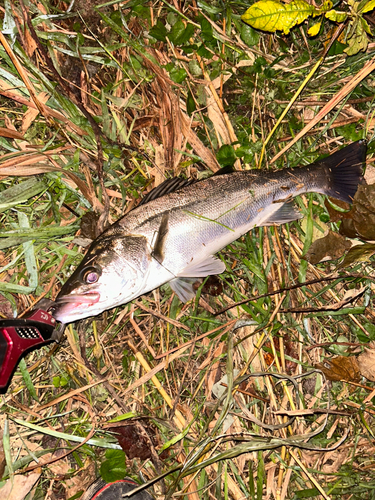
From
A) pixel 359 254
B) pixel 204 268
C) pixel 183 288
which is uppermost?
pixel 204 268

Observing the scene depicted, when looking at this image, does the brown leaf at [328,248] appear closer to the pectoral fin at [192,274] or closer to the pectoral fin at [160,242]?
the pectoral fin at [192,274]

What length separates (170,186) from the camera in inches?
151

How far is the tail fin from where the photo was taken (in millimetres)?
3941

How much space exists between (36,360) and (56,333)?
1.85 feet

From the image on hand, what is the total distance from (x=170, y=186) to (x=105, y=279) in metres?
1.07

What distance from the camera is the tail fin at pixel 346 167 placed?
3941 millimetres

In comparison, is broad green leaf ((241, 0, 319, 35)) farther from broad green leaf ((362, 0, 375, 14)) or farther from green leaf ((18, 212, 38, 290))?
green leaf ((18, 212, 38, 290))

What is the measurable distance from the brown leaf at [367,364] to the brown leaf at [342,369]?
6 centimetres

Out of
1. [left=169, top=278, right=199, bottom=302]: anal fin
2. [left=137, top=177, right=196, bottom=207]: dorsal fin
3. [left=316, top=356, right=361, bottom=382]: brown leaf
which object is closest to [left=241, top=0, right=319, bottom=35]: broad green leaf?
[left=137, top=177, right=196, bottom=207]: dorsal fin

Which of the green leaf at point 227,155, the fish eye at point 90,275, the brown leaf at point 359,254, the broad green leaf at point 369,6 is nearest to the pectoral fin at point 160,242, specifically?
the fish eye at point 90,275

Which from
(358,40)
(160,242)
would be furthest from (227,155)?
(358,40)

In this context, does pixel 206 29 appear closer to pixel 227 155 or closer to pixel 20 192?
pixel 227 155

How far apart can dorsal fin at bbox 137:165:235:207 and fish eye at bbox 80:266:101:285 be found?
0.74 meters

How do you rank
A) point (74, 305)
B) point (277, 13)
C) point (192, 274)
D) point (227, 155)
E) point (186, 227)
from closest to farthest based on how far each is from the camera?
1. point (74, 305)
2. point (277, 13)
3. point (186, 227)
4. point (192, 274)
5. point (227, 155)
